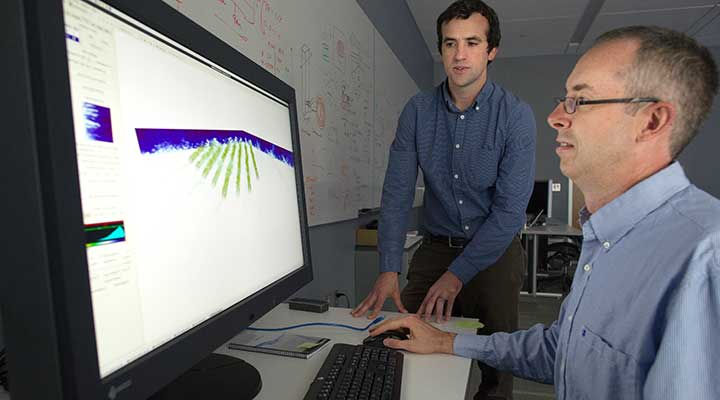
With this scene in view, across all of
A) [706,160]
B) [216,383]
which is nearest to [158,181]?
[216,383]

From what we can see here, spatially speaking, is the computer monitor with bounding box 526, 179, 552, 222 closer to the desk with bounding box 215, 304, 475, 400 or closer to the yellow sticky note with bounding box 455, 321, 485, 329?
the yellow sticky note with bounding box 455, 321, 485, 329

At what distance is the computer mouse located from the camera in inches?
35.6

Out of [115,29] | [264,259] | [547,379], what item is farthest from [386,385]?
[115,29]

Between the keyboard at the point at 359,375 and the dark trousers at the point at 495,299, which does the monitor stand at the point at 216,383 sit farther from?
the dark trousers at the point at 495,299

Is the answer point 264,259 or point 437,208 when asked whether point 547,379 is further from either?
point 437,208

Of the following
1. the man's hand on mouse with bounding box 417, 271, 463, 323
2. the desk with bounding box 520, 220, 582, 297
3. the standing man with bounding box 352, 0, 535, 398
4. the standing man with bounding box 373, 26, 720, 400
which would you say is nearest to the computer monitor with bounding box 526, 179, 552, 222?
the desk with bounding box 520, 220, 582, 297

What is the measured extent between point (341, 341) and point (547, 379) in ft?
1.38

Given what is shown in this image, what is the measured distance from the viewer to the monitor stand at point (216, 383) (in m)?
0.62

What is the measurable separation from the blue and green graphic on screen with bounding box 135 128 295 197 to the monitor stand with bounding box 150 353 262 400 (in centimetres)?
27

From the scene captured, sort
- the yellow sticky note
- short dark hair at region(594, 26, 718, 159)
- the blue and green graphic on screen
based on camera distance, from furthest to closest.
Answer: the yellow sticky note → short dark hair at region(594, 26, 718, 159) → the blue and green graphic on screen

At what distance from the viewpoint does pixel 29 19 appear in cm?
34

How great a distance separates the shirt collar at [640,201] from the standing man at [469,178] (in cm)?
68

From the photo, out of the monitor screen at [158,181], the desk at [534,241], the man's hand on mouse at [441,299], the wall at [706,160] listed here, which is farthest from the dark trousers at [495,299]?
the wall at [706,160]

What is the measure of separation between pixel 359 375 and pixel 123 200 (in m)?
0.44
